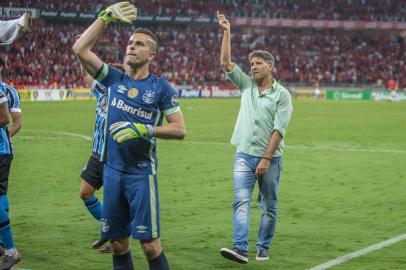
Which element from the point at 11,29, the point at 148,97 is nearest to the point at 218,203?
the point at 11,29

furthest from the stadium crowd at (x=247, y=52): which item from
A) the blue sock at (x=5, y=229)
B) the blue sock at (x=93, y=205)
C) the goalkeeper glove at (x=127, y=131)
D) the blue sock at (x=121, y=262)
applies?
the goalkeeper glove at (x=127, y=131)

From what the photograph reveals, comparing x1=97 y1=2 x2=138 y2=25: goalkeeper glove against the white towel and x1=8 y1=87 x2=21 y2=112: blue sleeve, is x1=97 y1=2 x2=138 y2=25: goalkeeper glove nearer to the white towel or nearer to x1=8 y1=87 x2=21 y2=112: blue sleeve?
the white towel

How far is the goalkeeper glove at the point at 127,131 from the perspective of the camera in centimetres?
602

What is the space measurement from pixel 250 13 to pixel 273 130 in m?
69.4

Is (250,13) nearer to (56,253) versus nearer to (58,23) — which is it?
(58,23)

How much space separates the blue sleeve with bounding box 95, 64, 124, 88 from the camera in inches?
249

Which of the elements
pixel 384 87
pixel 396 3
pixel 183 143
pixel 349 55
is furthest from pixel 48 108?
pixel 396 3

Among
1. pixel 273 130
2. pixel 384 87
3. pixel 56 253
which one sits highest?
pixel 273 130

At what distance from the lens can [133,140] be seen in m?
6.25

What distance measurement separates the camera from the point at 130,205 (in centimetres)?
627

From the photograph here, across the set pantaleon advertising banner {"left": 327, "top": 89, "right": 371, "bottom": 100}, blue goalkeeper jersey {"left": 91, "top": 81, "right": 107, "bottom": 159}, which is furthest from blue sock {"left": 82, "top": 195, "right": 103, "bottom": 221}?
pantaleon advertising banner {"left": 327, "top": 89, "right": 371, "bottom": 100}

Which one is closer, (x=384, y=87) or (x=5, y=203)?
(x=5, y=203)

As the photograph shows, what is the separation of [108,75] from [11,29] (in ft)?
4.90

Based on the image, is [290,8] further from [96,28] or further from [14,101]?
[96,28]
